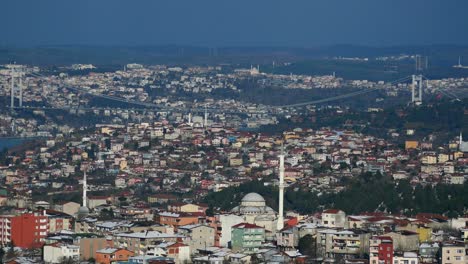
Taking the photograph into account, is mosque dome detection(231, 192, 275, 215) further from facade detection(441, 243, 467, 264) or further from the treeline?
facade detection(441, 243, 467, 264)

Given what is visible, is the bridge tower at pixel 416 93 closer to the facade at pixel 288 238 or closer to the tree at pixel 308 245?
the facade at pixel 288 238

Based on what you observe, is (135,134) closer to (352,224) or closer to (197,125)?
(197,125)

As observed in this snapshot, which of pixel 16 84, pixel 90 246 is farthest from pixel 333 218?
pixel 16 84

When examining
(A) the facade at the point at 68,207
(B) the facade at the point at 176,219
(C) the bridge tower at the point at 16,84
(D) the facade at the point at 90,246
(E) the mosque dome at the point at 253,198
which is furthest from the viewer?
(C) the bridge tower at the point at 16,84

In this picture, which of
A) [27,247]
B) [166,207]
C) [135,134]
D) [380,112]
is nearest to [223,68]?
[380,112]

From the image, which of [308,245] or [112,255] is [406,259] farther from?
[112,255]

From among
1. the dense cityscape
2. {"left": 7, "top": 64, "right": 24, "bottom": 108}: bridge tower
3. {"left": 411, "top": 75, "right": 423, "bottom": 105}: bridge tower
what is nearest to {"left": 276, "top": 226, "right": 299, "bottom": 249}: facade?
the dense cityscape

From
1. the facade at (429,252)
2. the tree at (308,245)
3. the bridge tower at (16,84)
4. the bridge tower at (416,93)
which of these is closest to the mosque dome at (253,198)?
Answer: the tree at (308,245)
